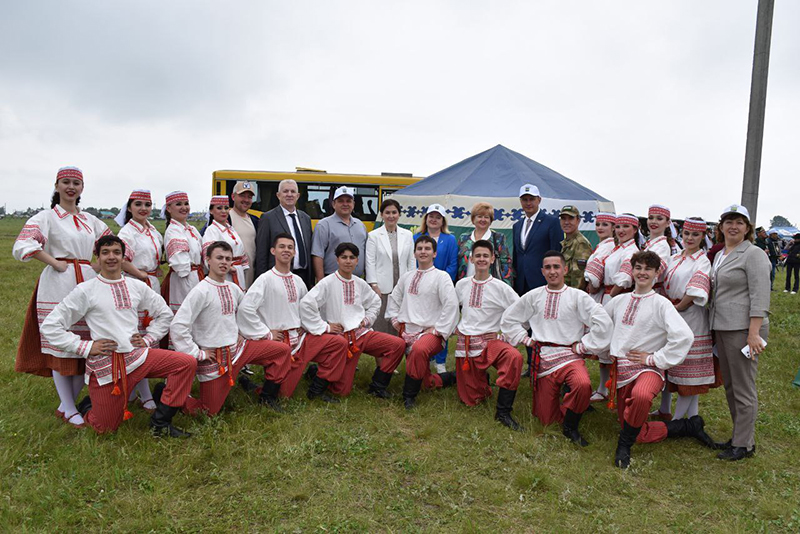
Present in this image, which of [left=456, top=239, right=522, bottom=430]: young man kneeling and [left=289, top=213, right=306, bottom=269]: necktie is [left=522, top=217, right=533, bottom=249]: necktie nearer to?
[left=456, top=239, right=522, bottom=430]: young man kneeling

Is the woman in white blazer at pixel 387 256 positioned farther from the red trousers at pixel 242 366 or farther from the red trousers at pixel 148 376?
the red trousers at pixel 148 376

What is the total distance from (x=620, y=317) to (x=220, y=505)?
321cm

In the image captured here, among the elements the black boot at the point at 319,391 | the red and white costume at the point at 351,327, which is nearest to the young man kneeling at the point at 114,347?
the black boot at the point at 319,391

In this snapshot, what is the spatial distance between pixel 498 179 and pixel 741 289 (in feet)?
19.3

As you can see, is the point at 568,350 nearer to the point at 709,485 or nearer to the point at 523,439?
the point at 523,439

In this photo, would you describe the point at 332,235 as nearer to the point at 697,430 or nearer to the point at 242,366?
the point at 242,366

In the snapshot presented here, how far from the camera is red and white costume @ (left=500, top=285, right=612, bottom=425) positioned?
4285 millimetres

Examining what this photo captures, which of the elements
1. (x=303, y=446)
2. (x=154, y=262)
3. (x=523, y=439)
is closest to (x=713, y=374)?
(x=523, y=439)

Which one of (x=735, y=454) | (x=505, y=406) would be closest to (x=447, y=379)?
(x=505, y=406)

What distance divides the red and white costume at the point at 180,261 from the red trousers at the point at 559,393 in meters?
3.26

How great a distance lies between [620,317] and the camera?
4.22m

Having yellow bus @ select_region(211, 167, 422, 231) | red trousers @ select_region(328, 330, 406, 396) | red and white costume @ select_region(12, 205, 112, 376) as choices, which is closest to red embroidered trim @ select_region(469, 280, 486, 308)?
red trousers @ select_region(328, 330, 406, 396)

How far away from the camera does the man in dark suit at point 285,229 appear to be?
5.46 meters

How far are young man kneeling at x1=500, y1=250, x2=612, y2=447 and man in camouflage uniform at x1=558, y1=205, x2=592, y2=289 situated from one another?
3.40 ft
